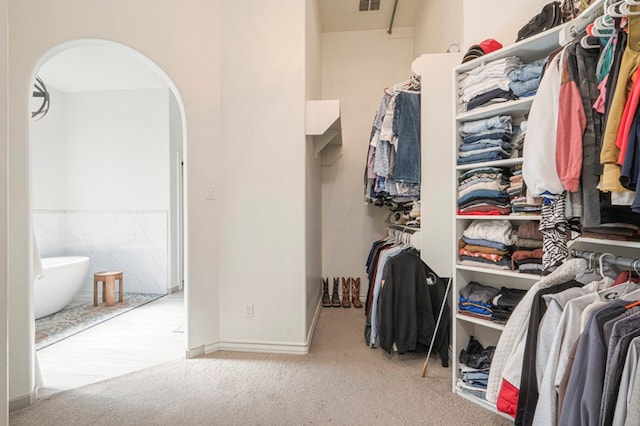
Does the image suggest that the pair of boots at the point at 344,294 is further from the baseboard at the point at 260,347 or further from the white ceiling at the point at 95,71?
the white ceiling at the point at 95,71

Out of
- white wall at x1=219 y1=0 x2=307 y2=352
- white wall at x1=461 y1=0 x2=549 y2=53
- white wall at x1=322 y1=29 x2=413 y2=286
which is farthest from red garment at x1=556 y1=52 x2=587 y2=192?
white wall at x1=322 y1=29 x2=413 y2=286

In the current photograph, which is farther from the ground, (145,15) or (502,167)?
(145,15)

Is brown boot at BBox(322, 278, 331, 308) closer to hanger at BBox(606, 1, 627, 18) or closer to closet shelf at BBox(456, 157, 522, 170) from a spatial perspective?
closet shelf at BBox(456, 157, 522, 170)

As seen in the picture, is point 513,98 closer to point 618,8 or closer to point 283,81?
point 618,8

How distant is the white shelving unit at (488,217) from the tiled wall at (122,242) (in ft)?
12.4

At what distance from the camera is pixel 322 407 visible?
5.74 feet

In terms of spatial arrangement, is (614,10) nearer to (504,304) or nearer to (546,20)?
(546,20)

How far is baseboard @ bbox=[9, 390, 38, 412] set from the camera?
67.8 inches

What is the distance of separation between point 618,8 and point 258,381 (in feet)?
8.18

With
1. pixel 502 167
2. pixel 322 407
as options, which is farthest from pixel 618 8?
pixel 322 407

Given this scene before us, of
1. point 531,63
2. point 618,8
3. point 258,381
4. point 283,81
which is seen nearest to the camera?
point 618,8

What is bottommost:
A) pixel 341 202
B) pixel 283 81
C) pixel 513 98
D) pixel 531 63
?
pixel 341 202

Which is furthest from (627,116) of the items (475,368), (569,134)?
(475,368)

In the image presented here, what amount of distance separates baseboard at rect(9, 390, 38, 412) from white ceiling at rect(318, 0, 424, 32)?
404 cm
